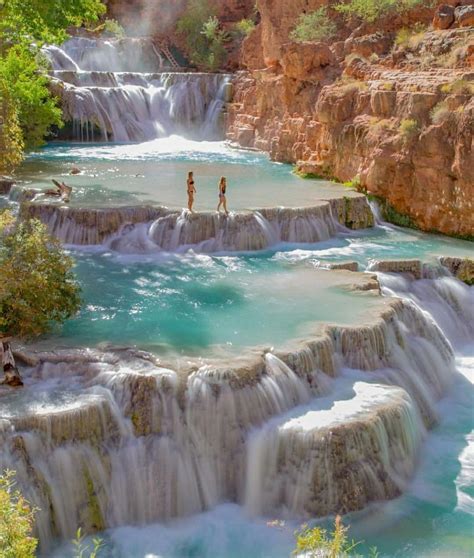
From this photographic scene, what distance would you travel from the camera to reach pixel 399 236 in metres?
19.2

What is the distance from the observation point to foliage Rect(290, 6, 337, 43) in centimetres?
2881

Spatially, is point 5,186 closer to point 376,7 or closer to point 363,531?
point 376,7

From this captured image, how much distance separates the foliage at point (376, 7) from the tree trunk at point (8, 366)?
65.9 ft

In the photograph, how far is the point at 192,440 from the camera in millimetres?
10039

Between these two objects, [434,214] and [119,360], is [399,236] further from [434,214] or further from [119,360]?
[119,360]

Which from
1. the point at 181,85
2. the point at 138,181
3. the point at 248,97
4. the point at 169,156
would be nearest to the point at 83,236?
the point at 138,181

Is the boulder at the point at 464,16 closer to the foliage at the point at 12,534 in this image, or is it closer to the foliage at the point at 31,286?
the foliage at the point at 31,286

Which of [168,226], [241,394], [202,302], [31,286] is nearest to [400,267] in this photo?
[202,302]

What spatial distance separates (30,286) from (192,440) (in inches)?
139


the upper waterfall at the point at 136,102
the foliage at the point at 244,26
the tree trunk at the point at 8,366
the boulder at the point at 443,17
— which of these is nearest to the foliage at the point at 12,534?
the tree trunk at the point at 8,366

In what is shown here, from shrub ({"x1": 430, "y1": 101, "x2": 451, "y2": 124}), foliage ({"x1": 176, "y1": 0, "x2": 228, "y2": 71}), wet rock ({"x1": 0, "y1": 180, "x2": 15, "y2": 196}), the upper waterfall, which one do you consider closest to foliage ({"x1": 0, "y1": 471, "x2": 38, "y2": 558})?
shrub ({"x1": 430, "y1": 101, "x2": 451, "y2": 124})

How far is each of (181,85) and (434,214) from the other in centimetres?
1933

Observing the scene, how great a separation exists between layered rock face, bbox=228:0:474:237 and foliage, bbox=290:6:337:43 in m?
0.47

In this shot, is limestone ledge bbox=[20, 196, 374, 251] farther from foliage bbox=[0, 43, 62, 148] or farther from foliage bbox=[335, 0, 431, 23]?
foliage bbox=[335, 0, 431, 23]
